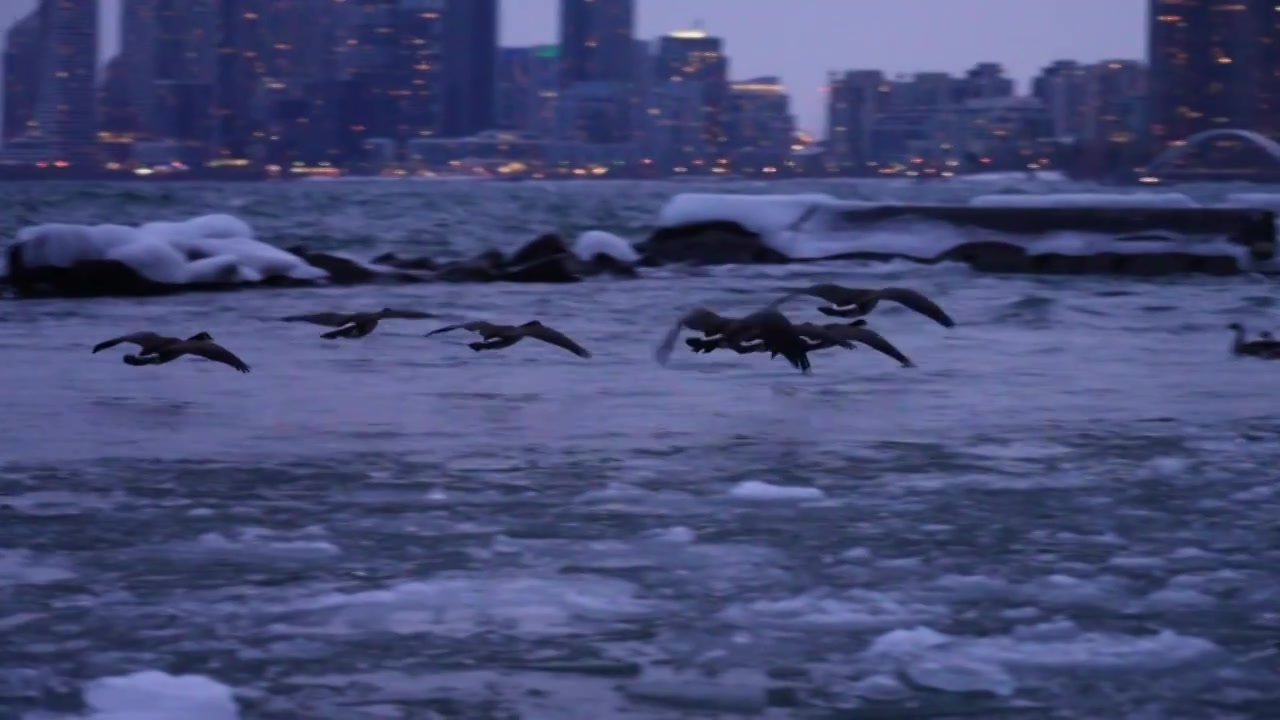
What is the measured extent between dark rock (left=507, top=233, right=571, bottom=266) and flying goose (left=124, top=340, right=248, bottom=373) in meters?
14.2

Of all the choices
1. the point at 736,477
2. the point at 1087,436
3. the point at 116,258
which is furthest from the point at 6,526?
the point at 116,258

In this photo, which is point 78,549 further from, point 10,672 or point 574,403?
point 574,403

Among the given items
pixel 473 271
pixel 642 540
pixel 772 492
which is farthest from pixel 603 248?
pixel 642 540

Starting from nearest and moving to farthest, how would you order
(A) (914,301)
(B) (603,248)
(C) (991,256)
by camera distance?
(A) (914,301) < (B) (603,248) < (C) (991,256)

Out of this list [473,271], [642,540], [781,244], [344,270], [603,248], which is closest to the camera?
[642,540]

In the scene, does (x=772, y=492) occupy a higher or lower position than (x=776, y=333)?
lower

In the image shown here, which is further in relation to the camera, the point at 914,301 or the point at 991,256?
the point at 991,256

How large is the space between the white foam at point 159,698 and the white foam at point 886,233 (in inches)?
987

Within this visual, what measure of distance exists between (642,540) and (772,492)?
3.12 ft

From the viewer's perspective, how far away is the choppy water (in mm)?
4711

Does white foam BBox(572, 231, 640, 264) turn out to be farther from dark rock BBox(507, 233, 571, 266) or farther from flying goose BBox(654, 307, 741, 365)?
flying goose BBox(654, 307, 741, 365)

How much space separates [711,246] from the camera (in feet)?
97.2

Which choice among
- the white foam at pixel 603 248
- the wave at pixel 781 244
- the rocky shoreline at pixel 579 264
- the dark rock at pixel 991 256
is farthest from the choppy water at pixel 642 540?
the dark rock at pixel 991 256

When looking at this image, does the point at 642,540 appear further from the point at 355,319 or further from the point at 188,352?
the point at 355,319
